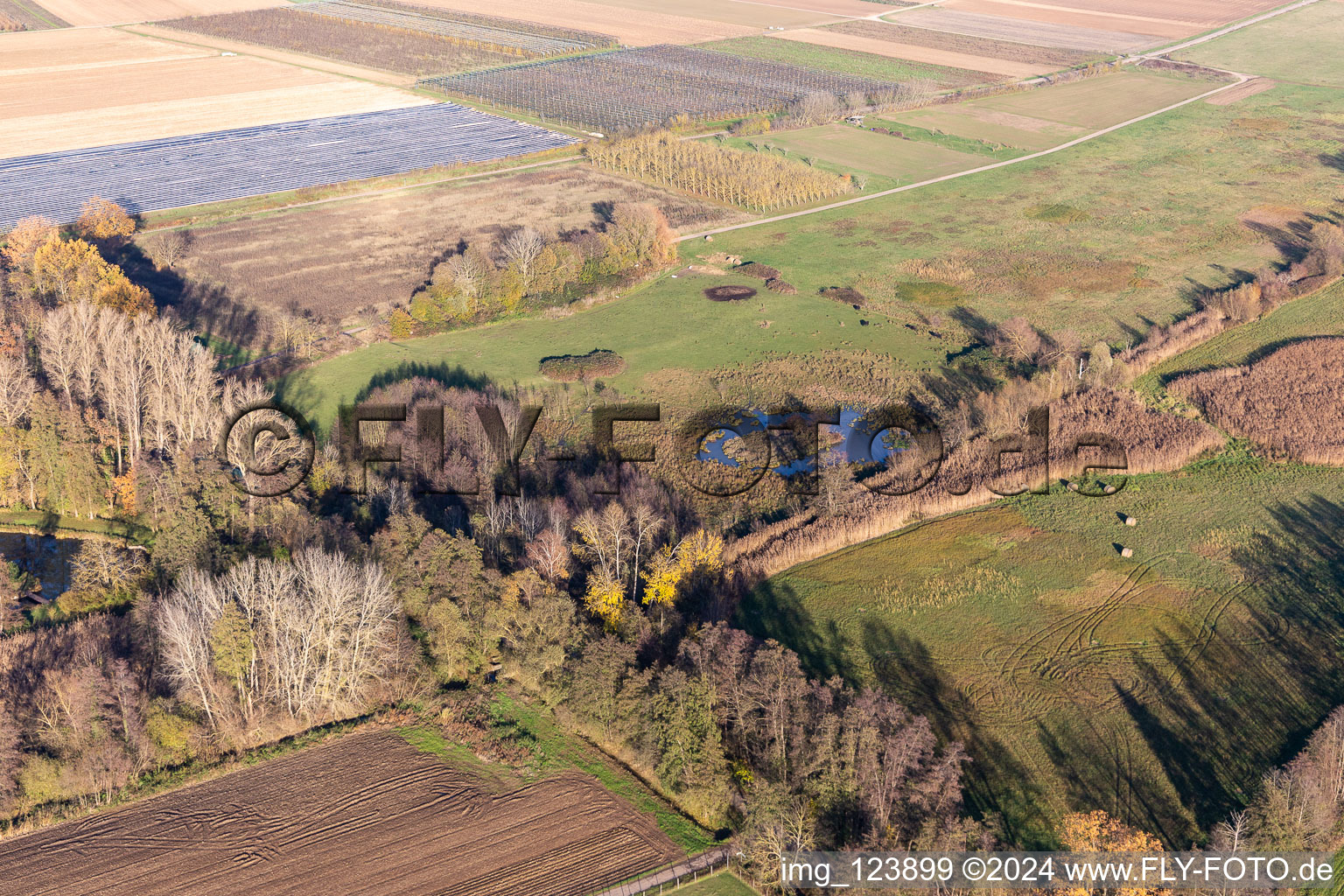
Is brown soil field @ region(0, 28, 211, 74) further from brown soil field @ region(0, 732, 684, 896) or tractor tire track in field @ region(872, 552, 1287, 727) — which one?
tractor tire track in field @ region(872, 552, 1287, 727)

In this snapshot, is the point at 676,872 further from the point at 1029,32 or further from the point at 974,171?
the point at 1029,32

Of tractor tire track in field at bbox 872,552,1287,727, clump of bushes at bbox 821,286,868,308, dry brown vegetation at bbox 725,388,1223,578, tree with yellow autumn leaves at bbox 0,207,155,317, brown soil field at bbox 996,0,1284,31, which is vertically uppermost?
brown soil field at bbox 996,0,1284,31

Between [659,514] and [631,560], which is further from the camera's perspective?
[659,514]

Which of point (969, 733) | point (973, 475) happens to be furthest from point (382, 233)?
point (969, 733)

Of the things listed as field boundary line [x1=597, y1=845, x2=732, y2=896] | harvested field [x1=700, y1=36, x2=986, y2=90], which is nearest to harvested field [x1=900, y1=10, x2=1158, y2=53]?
harvested field [x1=700, y1=36, x2=986, y2=90]

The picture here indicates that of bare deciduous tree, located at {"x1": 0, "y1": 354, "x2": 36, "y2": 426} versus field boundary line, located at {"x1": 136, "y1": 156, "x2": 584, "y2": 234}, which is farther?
field boundary line, located at {"x1": 136, "y1": 156, "x2": 584, "y2": 234}

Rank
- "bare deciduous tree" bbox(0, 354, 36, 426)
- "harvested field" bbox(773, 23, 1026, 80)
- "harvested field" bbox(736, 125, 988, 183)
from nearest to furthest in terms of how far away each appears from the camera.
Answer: "bare deciduous tree" bbox(0, 354, 36, 426) → "harvested field" bbox(736, 125, 988, 183) → "harvested field" bbox(773, 23, 1026, 80)

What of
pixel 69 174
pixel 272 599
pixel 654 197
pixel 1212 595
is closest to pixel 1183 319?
pixel 1212 595
